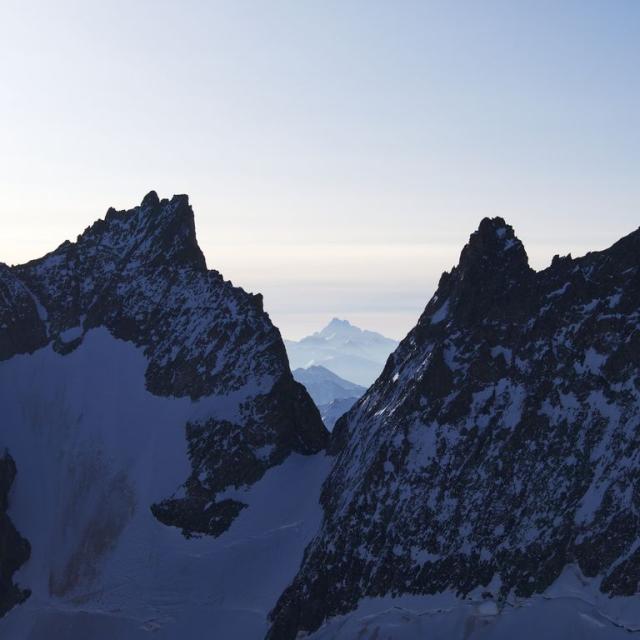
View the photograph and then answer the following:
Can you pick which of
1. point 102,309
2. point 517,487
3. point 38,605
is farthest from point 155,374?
point 517,487

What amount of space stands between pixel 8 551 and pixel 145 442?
24164 millimetres

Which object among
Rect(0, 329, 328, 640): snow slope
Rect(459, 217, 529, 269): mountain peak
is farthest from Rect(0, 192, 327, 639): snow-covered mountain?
Rect(459, 217, 529, 269): mountain peak

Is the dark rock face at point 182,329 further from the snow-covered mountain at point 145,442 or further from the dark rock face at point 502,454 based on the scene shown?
the dark rock face at point 502,454

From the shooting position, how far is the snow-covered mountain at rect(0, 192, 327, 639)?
140m

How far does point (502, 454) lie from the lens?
123562 mm

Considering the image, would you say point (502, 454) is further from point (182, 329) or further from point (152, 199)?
point (152, 199)

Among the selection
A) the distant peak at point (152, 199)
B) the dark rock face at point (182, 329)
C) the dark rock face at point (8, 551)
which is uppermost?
the distant peak at point (152, 199)

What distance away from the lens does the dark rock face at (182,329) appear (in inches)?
6053

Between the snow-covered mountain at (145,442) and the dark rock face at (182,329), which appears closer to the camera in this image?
the snow-covered mountain at (145,442)

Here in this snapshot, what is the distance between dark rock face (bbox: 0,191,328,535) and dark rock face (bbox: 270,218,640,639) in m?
19.4

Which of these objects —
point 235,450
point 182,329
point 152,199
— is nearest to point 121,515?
point 235,450

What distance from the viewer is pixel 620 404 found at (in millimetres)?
118625

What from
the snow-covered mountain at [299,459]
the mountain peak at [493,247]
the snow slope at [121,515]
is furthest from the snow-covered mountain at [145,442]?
the mountain peak at [493,247]

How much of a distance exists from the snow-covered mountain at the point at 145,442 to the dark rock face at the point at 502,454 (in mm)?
13713
